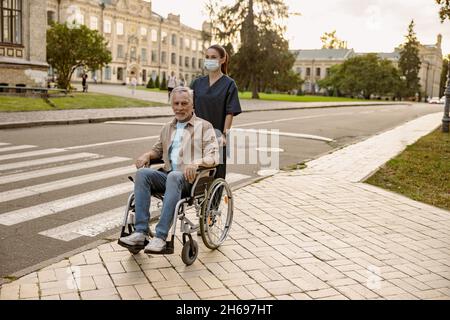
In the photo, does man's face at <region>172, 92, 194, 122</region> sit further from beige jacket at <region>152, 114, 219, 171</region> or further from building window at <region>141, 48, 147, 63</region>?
→ building window at <region>141, 48, 147, 63</region>

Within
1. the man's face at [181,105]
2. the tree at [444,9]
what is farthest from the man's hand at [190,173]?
the tree at [444,9]

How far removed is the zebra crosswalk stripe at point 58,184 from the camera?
7.10 meters

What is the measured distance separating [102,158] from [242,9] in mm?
40051

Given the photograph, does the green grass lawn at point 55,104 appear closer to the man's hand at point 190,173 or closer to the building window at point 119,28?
the man's hand at point 190,173

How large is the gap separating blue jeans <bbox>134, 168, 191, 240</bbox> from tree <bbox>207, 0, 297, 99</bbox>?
143 feet

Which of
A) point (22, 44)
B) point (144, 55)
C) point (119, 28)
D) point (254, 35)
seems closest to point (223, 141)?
point (22, 44)

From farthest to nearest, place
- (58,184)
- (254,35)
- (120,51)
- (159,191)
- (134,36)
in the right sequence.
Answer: (134,36), (120,51), (254,35), (58,184), (159,191)

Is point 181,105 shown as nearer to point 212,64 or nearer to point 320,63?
point 212,64

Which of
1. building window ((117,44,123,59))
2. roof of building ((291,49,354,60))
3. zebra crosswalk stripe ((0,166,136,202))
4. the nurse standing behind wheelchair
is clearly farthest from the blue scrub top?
roof of building ((291,49,354,60))

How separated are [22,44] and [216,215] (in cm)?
2707

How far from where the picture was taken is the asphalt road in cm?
531

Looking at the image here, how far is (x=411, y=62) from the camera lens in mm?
100000

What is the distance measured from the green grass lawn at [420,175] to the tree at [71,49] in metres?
24.1
